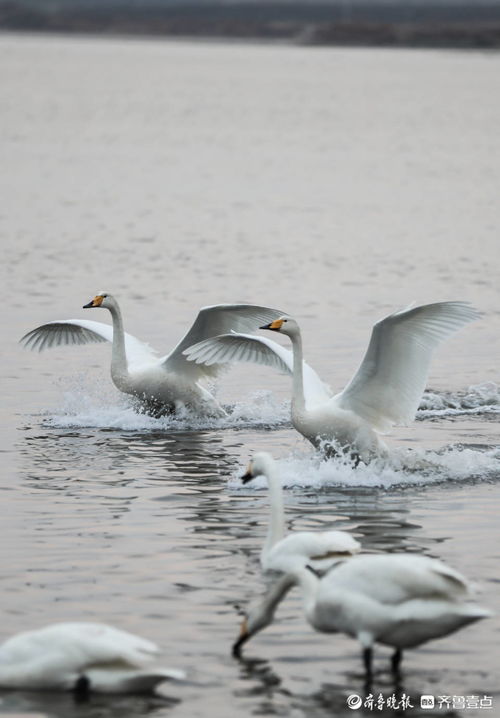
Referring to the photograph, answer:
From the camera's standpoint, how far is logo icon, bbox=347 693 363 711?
28.9 ft

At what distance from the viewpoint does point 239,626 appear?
9.98 meters

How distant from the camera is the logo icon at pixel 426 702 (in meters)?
8.86

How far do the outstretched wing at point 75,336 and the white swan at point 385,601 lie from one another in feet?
29.0

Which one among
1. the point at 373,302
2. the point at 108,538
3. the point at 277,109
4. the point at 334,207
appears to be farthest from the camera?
the point at 277,109

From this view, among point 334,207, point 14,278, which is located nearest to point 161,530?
point 14,278

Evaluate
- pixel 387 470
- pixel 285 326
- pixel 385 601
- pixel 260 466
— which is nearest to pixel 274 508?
pixel 260 466

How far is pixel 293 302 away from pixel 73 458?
10.3 m

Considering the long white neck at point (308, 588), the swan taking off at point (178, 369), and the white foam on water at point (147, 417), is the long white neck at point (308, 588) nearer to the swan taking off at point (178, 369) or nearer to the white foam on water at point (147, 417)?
the white foam on water at point (147, 417)

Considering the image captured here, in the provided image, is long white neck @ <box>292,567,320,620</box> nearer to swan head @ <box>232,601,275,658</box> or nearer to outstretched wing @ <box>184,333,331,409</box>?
swan head @ <box>232,601,275,658</box>

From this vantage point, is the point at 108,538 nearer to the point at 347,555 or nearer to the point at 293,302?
the point at 347,555

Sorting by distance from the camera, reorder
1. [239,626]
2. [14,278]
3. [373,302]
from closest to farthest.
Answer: [239,626] → [373,302] → [14,278]

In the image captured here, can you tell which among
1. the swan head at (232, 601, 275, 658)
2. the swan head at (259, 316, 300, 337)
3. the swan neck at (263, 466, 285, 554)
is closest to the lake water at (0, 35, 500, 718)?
the swan head at (232, 601, 275, 658)

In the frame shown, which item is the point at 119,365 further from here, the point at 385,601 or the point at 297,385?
the point at 385,601

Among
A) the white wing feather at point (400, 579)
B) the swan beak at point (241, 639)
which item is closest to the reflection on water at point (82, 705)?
the swan beak at point (241, 639)
